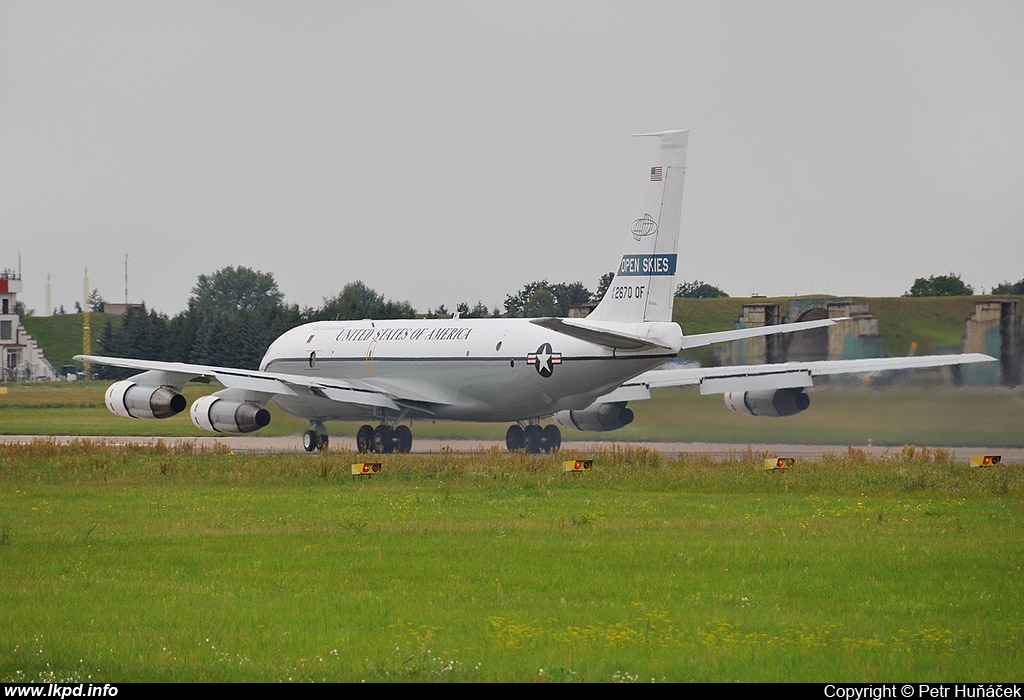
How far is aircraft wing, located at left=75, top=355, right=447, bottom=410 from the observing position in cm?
3597

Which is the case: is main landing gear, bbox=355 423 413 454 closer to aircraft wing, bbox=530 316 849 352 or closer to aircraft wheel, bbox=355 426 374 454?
aircraft wheel, bbox=355 426 374 454

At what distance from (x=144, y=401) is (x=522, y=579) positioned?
2556 cm

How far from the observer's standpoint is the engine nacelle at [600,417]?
38906mm

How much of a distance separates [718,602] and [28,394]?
6171 cm

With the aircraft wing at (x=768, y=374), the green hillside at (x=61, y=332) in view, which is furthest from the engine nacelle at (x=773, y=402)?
the green hillside at (x=61, y=332)

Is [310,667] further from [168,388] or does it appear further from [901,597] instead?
[168,388]

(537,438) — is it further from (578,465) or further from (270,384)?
(578,465)

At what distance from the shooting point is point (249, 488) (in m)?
25.0

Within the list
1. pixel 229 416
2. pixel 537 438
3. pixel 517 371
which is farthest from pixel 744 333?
pixel 229 416

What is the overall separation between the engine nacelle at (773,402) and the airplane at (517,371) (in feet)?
0.13

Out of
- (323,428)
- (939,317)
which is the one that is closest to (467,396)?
(323,428)

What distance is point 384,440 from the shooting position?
3797 cm

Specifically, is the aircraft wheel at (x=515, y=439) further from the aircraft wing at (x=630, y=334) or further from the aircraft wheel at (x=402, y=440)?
the aircraft wing at (x=630, y=334)

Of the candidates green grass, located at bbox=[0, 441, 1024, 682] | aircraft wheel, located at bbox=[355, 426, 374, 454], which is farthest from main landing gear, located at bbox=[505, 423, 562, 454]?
green grass, located at bbox=[0, 441, 1024, 682]
